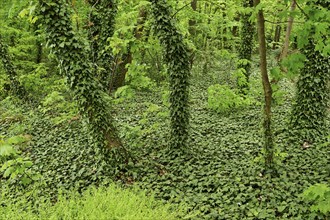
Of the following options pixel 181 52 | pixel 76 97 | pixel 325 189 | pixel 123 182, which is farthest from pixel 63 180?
pixel 325 189

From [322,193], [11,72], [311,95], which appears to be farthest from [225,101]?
[11,72]

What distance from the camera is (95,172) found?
6.09 metres

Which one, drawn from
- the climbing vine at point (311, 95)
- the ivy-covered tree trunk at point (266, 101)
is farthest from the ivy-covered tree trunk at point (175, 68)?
the climbing vine at point (311, 95)

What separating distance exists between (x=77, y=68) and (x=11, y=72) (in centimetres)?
700

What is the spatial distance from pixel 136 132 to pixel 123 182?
1.51 meters

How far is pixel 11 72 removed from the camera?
35.8 feet

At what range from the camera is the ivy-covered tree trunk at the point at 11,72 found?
34.8 feet

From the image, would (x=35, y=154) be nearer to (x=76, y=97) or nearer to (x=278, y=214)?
(x=76, y=97)

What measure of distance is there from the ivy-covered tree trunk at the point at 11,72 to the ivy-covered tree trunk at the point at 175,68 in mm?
7425

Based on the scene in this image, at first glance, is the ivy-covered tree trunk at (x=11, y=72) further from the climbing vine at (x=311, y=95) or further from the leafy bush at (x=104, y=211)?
the climbing vine at (x=311, y=95)

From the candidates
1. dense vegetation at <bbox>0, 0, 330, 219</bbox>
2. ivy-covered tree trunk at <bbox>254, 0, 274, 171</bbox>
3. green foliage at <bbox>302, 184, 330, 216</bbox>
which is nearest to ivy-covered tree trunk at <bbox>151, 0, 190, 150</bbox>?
dense vegetation at <bbox>0, 0, 330, 219</bbox>

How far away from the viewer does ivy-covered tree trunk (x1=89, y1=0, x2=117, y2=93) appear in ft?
28.9

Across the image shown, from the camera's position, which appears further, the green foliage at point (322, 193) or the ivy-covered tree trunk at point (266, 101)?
the ivy-covered tree trunk at point (266, 101)

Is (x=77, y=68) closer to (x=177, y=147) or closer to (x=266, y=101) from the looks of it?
(x=177, y=147)
